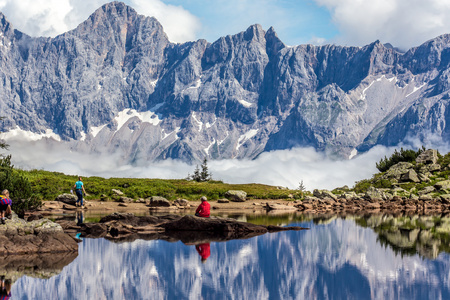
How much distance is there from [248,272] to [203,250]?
523 cm

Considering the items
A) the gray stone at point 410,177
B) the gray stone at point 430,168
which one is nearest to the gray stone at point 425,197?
the gray stone at point 410,177

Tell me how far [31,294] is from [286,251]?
12418mm

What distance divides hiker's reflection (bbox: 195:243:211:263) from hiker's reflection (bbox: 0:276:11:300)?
25.5 ft

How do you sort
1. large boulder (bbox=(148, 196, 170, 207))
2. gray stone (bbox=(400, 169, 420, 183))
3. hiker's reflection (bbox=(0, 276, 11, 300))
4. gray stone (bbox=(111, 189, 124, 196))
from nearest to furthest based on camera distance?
hiker's reflection (bbox=(0, 276, 11, 300)), large boulder (bbox=(148, 196, 170, 207)), gray stone (bbox=(111, 189, 124, 196)), gray stone (bbox=(400, 169, 420, 183))

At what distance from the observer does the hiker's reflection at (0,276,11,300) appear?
16.7 m

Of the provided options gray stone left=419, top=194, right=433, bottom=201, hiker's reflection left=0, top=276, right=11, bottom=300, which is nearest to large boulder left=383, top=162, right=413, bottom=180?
gray stone left=419, top=194, right=433, bottom=201

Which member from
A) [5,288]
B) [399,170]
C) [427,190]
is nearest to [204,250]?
[5,288]

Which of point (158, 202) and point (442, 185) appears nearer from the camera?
point (158, 202)

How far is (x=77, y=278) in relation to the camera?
767 inches

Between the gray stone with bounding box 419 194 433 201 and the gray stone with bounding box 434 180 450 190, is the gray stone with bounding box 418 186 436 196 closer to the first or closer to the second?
the gray stone with bounding box 434 180 450 190

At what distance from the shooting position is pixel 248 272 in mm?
20656

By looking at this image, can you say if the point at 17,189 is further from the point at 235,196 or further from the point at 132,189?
the point at 235,196

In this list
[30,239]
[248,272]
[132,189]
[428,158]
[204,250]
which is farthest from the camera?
[428,158]

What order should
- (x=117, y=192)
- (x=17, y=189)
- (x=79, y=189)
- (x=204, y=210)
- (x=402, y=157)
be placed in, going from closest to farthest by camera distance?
(x=204, y=210) < (x=17, y=189) < (x=79, y=189) < (x=117, y=192) < (x=402, y=157)
